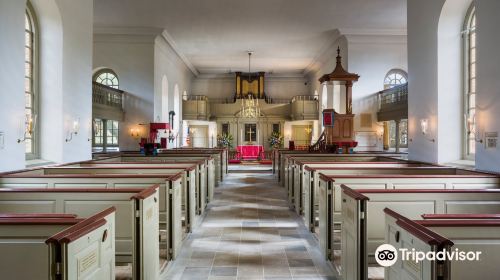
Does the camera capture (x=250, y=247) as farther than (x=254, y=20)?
No

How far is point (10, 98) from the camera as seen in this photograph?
21.1 feet

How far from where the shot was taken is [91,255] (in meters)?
2.50

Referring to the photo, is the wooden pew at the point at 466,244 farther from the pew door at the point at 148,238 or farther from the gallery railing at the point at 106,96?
the gallery railing at the point at 106,96

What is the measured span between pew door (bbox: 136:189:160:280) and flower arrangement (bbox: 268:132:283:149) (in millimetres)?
20213

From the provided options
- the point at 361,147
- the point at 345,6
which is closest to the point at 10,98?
the point at 345,6

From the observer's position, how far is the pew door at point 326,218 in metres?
4.82

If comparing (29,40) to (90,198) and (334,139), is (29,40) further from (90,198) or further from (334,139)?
(334,139)

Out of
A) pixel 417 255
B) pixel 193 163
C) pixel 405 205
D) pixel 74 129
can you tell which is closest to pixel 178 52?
pixel 74 129

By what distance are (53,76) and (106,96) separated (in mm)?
5941

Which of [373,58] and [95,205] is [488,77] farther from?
[373,58]

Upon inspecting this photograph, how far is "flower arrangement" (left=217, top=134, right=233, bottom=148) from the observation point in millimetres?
24531

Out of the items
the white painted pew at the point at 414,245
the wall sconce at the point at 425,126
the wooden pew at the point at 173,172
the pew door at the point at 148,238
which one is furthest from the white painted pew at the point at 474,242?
the wall sconce at the point at 425,126

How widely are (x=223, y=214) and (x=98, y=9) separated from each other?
28.8ft

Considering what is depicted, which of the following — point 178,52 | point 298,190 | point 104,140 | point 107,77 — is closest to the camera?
point 298,190
